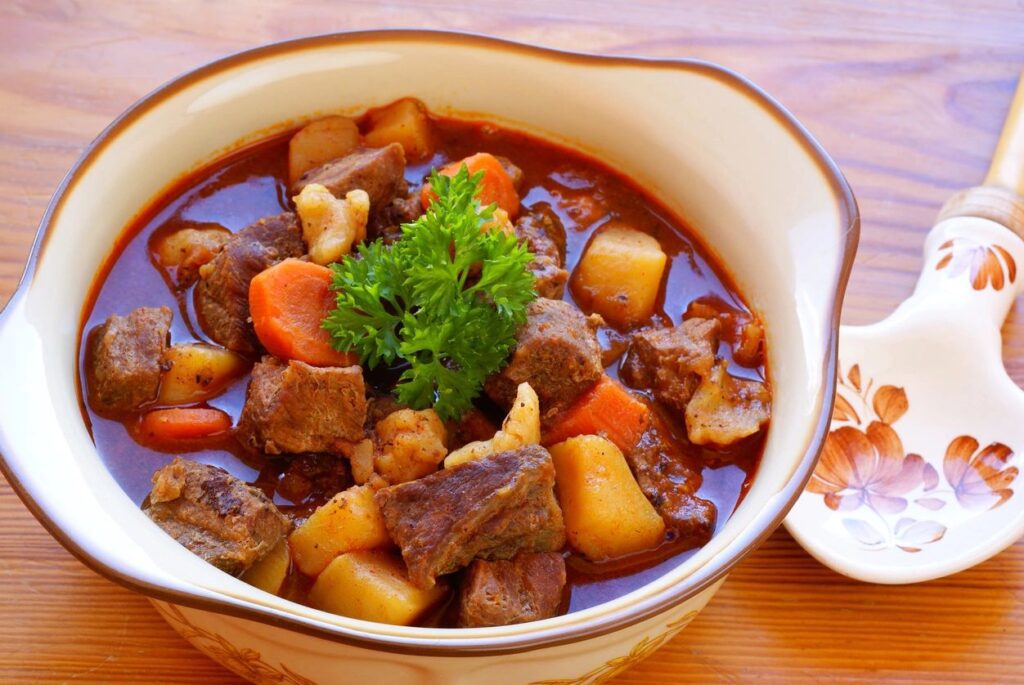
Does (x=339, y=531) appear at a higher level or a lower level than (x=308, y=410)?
lower

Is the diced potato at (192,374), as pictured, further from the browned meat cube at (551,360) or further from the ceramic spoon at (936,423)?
the ceramic spoon at (936,423)

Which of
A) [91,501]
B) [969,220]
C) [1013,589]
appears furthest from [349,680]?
[969,220]

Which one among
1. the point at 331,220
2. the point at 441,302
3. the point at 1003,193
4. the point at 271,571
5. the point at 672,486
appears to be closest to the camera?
the point at 271,571

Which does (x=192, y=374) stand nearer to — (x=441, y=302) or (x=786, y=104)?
(x=441, y=302)

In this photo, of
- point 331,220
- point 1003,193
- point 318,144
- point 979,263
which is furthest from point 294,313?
point 1003,193

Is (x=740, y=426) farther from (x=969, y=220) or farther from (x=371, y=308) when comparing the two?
(x=969, y=220)

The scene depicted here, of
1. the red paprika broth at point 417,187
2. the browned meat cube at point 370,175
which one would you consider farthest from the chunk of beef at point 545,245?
the browned meat cube at point 370,175
